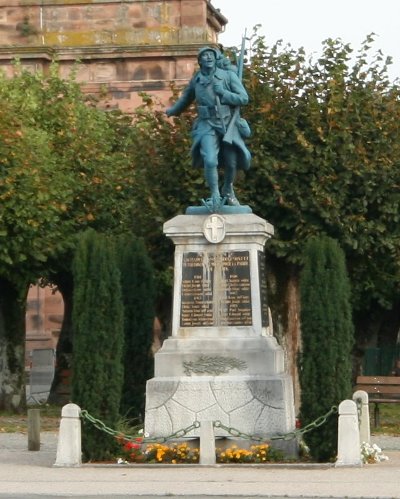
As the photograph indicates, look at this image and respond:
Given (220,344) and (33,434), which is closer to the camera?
(220,344)

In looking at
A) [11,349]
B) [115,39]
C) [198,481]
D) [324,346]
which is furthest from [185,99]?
[115,39]

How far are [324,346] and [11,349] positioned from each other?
1826cm

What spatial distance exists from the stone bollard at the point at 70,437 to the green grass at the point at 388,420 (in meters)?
11.2

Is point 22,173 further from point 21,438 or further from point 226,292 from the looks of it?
point 226,292

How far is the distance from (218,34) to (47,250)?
1889cm

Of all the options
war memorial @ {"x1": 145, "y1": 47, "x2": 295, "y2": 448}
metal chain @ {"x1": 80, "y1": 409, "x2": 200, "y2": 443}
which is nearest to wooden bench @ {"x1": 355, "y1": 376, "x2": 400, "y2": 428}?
war memorial @ {"x1": 145, "y1": 47, "x2": 295, "y2": 448}

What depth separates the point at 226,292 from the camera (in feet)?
90.5

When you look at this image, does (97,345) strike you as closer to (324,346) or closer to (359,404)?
(324,346)

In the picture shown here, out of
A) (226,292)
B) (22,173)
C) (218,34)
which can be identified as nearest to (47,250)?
(22,173)

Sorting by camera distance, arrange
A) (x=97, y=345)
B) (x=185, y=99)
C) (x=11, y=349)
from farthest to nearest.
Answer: (x=11, y=349)
(x=185, y=99)
(x=97, y=345)

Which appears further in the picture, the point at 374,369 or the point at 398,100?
the point at 374,369

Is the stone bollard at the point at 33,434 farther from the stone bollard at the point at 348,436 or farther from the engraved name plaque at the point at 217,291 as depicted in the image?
the stone bollard at the point at 348,436

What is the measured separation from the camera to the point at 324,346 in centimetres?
2673

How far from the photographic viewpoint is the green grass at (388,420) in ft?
123
